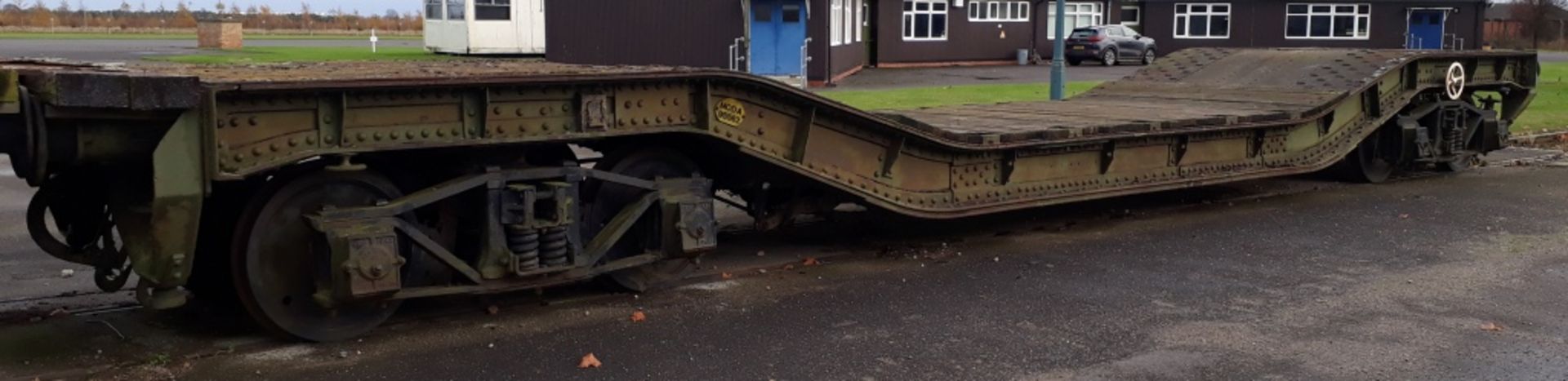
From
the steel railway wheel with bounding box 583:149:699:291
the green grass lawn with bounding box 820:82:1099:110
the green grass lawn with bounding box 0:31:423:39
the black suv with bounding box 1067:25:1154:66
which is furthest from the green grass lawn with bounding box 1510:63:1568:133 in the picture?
the green grass lawn with bounding box 0:31:423:39

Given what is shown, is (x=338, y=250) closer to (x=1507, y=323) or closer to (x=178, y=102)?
(x=178, y=102)

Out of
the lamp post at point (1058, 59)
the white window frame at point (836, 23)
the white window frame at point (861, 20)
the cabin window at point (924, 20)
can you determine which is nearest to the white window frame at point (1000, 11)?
the cabin window at point (924, 20)

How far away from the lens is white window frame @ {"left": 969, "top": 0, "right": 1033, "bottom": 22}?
1607 inches

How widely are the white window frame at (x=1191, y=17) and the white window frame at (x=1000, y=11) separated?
601 cm

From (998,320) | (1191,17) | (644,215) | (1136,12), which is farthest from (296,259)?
(1136,12)

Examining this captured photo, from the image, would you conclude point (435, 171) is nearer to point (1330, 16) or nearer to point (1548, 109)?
point (1548, 109)

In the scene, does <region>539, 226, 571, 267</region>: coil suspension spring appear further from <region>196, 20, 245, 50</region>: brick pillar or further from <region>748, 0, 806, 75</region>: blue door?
<region>196, 20, 245, 50</region>: brick pillar

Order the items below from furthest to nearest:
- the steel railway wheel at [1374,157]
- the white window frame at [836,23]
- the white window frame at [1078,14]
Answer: the white window frame at [1078,14] → the white window frame at [836,23] → the steel railway wheel at [1374,157]

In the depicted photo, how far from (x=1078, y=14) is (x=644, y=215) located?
3902 centimetres

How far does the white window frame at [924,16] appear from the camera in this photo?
38625mm

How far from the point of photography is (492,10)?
124 feet

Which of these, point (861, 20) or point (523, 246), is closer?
point (523, 246)

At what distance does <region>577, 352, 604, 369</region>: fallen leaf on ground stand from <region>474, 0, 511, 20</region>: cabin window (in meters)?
32.4

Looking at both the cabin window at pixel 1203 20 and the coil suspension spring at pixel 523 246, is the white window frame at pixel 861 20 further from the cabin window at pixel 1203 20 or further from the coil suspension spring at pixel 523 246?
the coil suspension spring at pixel 523 246
